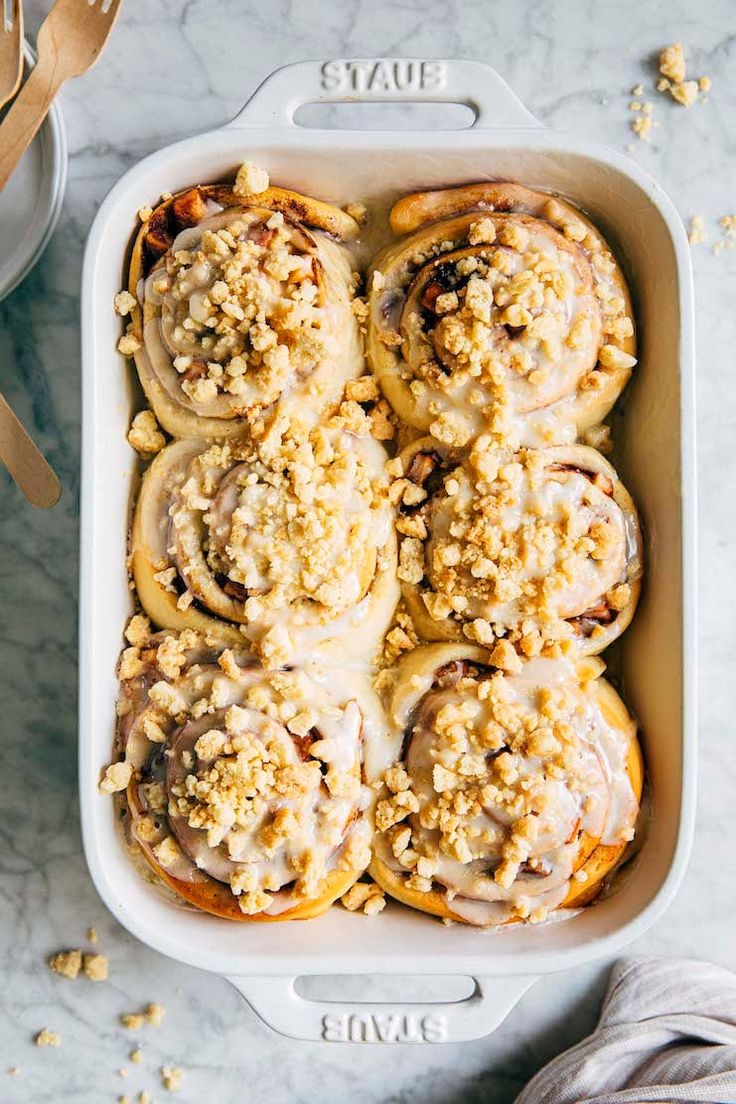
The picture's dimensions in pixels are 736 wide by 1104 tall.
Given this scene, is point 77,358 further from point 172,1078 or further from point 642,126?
point 172,1078

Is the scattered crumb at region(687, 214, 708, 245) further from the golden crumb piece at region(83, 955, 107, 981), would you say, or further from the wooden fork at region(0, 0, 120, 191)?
the golden crumb piece at region(83, 955, 107, 981)

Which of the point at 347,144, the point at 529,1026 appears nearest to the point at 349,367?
the point at 347,144

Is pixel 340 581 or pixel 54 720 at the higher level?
pixel 340 581

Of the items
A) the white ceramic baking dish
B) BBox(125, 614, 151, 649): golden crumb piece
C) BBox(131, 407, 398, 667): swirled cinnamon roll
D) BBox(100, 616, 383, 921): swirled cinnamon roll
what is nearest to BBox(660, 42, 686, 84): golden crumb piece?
the white ceramic baking dish

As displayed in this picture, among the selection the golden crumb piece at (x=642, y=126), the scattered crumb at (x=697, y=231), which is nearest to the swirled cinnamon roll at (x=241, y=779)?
the scattered crumb at (x=697, y=231)

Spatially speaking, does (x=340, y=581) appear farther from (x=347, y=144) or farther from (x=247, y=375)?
(x=347, y=144)

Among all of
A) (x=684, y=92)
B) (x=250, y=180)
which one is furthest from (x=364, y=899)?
(x=684, y=92)

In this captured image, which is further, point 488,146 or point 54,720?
point 54,720
